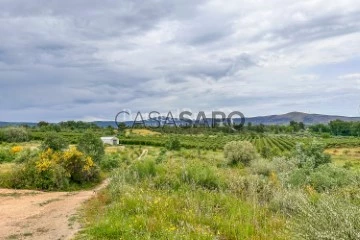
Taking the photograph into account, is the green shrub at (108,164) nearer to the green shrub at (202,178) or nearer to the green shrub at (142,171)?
the green shrub at (142,171)

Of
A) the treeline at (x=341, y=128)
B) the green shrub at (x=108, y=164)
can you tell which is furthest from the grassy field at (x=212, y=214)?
the treeline at (x=341, y=128)

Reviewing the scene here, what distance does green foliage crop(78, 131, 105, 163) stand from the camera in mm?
27984

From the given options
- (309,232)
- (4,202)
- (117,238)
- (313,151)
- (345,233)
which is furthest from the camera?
(313,151)

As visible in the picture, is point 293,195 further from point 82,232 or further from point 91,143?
point 91,143

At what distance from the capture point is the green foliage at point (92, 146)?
2798 centimetres

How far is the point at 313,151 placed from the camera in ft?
95.7

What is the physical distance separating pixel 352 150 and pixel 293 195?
65.1 m

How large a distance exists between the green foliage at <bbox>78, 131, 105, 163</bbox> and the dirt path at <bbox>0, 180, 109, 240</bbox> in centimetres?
1231

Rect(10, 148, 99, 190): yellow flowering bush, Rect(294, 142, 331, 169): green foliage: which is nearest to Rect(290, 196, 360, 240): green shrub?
Rect(10, 148, 99, 190): yellow flowering bush

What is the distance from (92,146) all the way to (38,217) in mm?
18090

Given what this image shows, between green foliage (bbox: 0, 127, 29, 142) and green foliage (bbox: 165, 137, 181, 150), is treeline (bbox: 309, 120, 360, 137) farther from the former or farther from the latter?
green foliage (bbox: 0, 127, 29, 142)

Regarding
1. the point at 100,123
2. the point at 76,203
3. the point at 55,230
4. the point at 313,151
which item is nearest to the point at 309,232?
the point at 55,230

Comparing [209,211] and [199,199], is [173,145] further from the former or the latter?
[209,211]

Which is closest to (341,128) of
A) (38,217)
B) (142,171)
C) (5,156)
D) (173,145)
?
(173,145)
